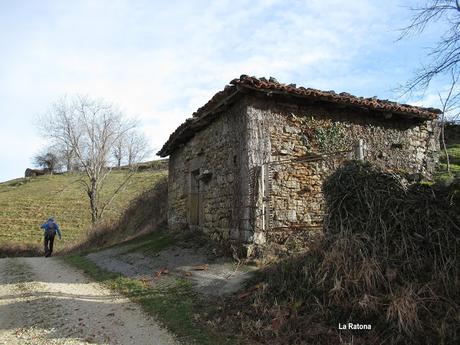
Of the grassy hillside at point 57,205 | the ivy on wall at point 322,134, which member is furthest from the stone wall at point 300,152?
the grassy hillside at point 57,205

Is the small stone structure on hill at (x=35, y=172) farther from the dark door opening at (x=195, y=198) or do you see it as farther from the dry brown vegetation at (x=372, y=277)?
the dry brown vegetation at (x=372, y=277)

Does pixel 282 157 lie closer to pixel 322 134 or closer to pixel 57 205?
pixel 322 134

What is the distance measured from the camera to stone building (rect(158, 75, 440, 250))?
7.72 metres

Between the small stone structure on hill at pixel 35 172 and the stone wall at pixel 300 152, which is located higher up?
the small stone structure on hill at pixel 35 172

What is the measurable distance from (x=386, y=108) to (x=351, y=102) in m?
1.04

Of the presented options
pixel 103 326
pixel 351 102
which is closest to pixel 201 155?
pixel 351 102

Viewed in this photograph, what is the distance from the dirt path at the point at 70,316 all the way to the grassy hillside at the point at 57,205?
44.2 ft

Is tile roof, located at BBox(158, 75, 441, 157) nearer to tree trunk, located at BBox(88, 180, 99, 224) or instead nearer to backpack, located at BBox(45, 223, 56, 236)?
backpack, located at BBox(45, 223, 56, 236)

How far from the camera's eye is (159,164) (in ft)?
132

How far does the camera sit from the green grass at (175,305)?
4359mm

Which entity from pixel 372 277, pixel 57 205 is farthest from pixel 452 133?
pixel 57 205

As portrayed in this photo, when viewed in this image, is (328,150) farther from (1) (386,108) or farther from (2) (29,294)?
(2) (29,294)

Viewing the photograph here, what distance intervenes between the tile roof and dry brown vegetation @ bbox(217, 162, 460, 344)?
316cm

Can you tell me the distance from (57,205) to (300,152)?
91.3ft
